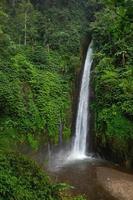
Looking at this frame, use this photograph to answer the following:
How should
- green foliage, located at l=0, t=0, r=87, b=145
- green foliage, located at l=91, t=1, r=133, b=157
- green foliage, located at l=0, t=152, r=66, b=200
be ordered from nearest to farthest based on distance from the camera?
green foliage, located at l=0, t=152, r=66, b=200 → green foliage, located at l=91, t=1, r=133, b=157 → green foliage, located at l=0, t=0, r=87, b=145

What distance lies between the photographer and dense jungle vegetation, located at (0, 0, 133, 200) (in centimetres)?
1670

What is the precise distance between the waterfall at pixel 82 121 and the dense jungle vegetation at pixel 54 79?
2.26 feet

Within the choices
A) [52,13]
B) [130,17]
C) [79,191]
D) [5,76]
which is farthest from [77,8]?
[130,17]

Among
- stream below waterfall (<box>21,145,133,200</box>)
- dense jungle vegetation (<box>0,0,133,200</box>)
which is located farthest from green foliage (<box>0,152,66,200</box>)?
dense jungle vegetation (<box>0,0,133,200</box>)

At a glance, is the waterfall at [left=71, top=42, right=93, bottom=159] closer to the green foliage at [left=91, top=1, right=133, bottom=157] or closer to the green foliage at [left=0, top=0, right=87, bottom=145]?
the green foliage at [left=0, top=0, right=87, bottom=145]

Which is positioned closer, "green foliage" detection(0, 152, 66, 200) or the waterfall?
"green foliage" detection(0, 152, 66, 200)

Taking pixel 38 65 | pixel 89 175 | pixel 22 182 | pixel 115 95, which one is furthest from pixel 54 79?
pixel 22 182

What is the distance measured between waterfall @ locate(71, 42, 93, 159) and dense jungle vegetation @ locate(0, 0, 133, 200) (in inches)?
27.1

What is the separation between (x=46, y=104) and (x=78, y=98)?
3336mm

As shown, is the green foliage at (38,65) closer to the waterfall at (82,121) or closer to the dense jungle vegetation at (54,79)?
the dense jungle vegetation at (54,79)

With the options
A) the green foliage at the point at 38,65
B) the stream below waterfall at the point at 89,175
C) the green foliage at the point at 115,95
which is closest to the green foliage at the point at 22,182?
the stream below waterfall at the point at 89,175

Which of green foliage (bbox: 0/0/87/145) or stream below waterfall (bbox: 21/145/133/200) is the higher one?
green foliage (bbox: 0/0/87/145)

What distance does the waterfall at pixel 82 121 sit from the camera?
18.5 metres

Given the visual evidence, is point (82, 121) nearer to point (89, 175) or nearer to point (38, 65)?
point (38, 65)
